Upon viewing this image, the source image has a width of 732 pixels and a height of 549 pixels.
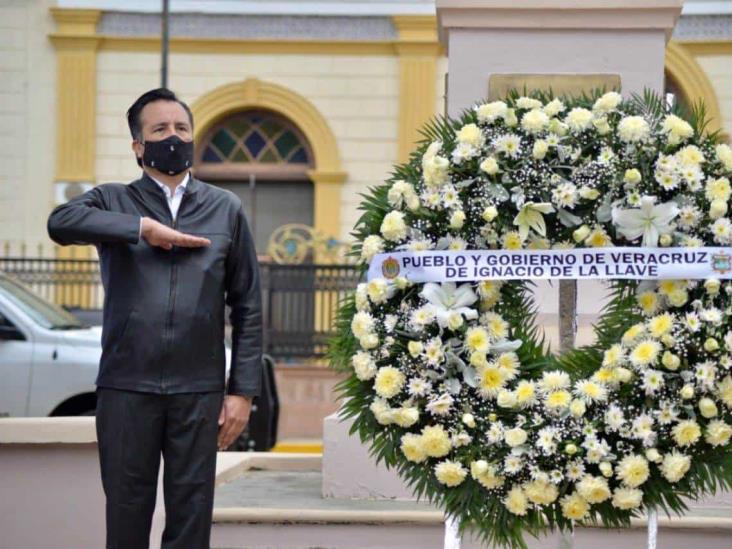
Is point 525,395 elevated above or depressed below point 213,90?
below

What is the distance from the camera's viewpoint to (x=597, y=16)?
7387mm

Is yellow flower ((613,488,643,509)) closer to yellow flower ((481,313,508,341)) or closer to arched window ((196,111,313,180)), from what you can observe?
yellow flower ((481,313,508,341))

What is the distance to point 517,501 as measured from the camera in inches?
196

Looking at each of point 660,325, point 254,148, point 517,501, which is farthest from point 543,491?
point 254,148

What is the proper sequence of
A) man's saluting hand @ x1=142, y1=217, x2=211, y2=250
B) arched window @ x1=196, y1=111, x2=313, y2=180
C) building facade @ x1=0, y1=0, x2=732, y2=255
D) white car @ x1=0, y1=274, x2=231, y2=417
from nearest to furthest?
1. man's saluting hand @ x1=142, y1=217, x2=211, y2=250
2. white car @ x1=0, y1=274, x2=231, y2=417
3. building facade @ x1=0, y1=0, x2=732, y2=255
4. arched window @ x1=196, y1=111, x2=313, y2=180

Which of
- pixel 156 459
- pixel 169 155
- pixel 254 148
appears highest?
pixel 254 148

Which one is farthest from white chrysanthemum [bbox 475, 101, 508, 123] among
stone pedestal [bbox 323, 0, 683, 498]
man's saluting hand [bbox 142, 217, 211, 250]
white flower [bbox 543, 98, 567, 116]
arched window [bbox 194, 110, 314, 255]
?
arched window [bbox 194, 110, 314, 255]

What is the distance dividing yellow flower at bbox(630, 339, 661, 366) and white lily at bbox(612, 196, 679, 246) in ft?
1.14

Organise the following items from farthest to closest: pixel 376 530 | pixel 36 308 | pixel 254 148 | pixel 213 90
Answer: pixel 254 148 → pixel 213 90 → pixel 36 308 → pixel 376 530

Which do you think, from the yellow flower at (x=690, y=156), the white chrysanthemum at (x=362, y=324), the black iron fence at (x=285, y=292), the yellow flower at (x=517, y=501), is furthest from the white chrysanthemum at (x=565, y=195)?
the black iron fence at (x=285, y=292)

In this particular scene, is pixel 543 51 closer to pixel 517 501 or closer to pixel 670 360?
pixel 670 360

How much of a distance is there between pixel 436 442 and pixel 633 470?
649mm

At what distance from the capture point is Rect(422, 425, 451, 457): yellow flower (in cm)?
502

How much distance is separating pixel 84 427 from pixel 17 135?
17.0 m
